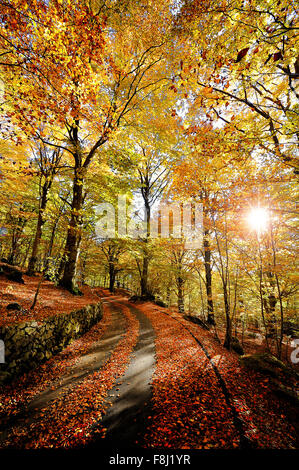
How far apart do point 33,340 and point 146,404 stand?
11.5 feet

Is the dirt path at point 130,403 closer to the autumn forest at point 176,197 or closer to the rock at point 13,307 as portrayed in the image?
the autumn forest at point 176,197

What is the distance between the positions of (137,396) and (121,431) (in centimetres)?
90

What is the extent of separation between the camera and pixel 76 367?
4828 mm

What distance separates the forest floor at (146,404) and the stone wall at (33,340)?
265 mm

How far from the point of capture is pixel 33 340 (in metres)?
4.53

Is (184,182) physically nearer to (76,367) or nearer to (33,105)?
(33,105)

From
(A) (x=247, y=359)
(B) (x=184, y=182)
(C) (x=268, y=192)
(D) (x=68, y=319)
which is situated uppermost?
(B) (x=184, y=182)

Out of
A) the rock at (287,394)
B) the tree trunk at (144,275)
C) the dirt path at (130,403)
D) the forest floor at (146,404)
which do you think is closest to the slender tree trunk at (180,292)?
the tree trunk at (144,275)

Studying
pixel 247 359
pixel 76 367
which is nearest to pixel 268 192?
pixel 247 359

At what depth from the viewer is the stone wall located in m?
3.86

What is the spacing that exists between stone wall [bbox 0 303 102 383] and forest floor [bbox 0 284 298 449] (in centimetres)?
27

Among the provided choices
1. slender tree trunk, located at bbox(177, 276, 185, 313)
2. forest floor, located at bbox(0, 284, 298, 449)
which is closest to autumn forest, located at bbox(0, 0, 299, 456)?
forest floor, located at bbox(0, 284, 298, 449)

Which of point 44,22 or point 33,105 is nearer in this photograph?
point 44,22

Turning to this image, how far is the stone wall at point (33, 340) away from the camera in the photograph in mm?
3859
